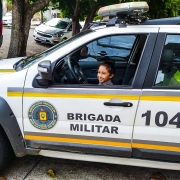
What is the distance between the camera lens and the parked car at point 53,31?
15109 millimetres

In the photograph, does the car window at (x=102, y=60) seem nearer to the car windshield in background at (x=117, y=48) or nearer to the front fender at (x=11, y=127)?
the car windshield in background at (x=117, y=48)

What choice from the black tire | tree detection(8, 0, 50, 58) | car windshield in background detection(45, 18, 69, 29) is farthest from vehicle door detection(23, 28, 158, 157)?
car windshield in background detection(45, 18, 69, 29)

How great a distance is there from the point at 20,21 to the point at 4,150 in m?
5.27

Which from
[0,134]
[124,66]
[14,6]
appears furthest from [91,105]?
[14,6]

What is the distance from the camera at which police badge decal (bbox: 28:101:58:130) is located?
285cm

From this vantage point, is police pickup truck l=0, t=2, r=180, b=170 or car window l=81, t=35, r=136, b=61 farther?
car window l=81, t=35, r=136, b=61

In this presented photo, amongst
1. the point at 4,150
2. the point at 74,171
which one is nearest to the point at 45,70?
the point at 4,150

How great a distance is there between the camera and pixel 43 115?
113 inches

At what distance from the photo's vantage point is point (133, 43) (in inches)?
157

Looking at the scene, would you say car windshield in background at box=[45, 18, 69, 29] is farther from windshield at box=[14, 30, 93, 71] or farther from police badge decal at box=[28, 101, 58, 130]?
police badge decal at box=[28, 101, 58, 130]

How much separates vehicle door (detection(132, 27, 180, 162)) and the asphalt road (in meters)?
0.69

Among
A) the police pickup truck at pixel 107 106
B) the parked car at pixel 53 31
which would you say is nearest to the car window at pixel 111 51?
the police pickup truck at pixel 107 106

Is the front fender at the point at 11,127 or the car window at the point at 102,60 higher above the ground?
the car window at the point at 102,60

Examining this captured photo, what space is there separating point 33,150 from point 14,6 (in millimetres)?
5492
